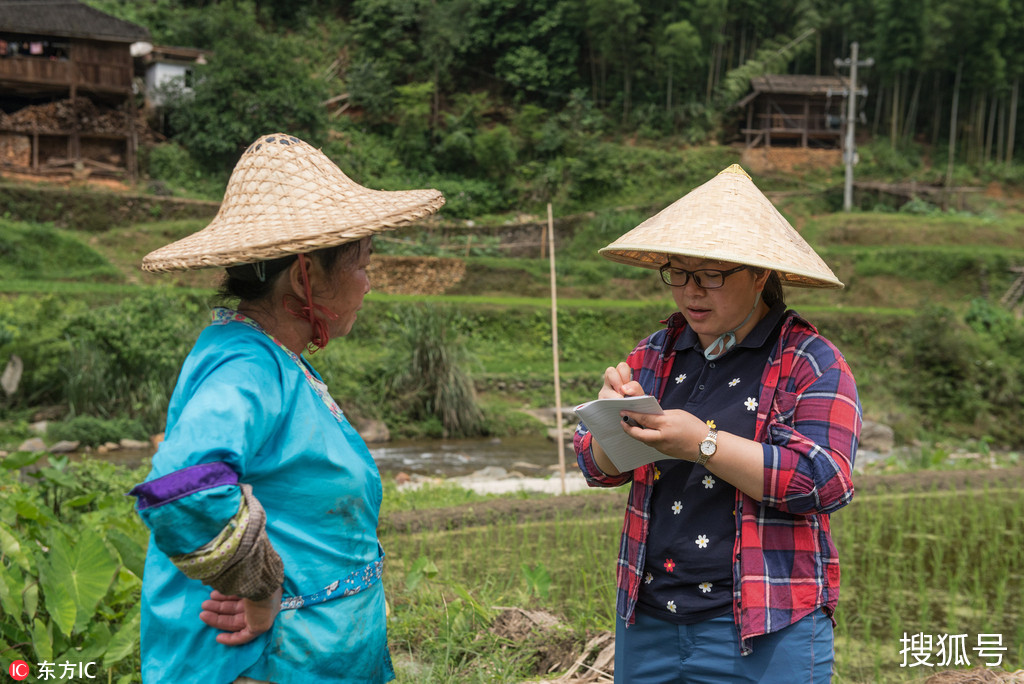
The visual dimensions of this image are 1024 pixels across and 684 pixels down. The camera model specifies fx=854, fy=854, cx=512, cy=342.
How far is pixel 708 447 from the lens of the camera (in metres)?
1.46

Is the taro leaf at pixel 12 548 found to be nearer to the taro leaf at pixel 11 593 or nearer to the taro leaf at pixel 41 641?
the taro leaf at pixel 11 593

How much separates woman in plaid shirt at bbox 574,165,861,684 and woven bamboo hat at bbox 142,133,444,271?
50 centimetres

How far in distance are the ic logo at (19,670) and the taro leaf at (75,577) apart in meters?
0.12

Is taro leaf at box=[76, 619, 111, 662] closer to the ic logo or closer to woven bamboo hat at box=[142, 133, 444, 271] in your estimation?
the ic logo

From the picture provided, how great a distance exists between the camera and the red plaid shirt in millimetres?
1444

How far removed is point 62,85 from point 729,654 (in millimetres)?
21537

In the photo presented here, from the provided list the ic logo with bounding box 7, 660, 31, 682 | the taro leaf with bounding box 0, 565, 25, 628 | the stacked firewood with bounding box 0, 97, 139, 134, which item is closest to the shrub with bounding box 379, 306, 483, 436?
the taro leaf with bounding box 0, 565, 25, 628

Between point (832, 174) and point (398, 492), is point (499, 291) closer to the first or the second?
point (398, 492)

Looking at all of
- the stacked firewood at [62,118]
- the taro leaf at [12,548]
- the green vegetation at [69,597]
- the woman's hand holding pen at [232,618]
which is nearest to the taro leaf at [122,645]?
the green vegetation at [69,597]

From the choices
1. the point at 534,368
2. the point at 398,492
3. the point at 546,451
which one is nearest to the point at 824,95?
the point at 534,368

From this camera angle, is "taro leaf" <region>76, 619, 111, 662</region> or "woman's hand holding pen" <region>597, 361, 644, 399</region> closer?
"woman's hand holding pen" <region>597, 361, 644, 399</region>

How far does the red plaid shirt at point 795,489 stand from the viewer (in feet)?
4.74

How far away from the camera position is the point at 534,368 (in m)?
12.9

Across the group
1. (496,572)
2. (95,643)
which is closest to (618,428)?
(95,643)
